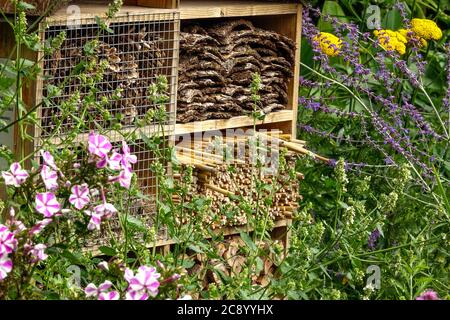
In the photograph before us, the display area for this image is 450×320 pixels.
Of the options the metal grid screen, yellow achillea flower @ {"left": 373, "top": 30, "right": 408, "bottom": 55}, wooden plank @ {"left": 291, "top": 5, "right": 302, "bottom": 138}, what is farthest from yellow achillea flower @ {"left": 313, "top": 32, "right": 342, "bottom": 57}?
the metal grid screen

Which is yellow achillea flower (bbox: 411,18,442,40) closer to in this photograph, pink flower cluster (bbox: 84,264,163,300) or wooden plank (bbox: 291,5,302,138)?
wooden plank (bbox: 291,5,302,138)

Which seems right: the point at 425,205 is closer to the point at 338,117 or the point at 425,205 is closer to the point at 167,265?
the point at 338,117

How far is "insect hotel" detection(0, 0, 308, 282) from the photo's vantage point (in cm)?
361

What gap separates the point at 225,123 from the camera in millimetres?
4152

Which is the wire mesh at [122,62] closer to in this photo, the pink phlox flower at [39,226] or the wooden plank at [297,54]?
the wooden plank at [297,54]

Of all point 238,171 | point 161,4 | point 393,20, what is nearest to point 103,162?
point 161,4

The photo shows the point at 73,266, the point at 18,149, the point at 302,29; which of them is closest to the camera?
the point at 73,266

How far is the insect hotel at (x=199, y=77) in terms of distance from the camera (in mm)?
3609

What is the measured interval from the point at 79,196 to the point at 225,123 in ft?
6.39

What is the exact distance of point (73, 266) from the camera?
9.88ft

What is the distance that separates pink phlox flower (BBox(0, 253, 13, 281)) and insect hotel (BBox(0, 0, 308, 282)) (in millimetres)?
1353

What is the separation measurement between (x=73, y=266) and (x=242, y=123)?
1.37 meters
